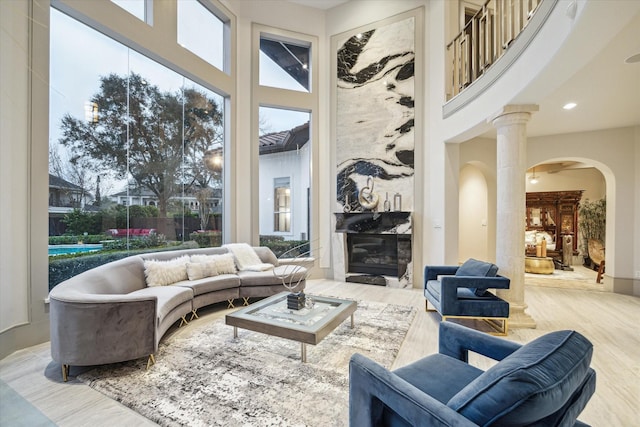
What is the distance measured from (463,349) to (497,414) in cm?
86

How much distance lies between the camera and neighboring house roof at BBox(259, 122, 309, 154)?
19.0 ft

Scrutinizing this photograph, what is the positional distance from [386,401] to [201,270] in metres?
3.27

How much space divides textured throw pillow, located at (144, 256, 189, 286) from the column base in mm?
4132

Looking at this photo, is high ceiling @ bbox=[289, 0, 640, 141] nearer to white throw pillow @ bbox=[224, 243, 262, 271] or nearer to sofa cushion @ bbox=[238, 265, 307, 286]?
sofa cushion @ bbox=[238, 265, 307, 286]

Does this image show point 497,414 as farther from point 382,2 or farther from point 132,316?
point 382,2

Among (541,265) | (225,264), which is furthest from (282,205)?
(541,265)

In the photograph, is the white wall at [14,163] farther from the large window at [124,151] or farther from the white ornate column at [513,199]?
the white ornate column at [513,199]

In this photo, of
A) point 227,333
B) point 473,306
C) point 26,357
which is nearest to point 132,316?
point 227,333

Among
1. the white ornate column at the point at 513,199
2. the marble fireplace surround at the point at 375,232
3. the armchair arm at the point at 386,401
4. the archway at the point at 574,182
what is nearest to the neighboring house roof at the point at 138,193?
the marble fireplace surround at the point at 375,232

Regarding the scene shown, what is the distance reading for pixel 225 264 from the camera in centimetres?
415

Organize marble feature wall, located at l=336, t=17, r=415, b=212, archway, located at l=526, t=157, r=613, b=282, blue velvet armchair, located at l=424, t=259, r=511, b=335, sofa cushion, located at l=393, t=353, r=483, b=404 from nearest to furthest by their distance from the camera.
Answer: sofa cushion, located at l=393, t=353, r=483, b=404, blue velvet armchair, located at l=424, t=259, r=511, b=335, marble feature wall, located at l=336, t=17, r=415, b=212, archway, located at l=526, t=157, r=613, b=282

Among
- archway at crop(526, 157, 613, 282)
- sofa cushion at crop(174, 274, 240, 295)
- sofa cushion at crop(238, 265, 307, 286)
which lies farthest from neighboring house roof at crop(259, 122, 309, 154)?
archway at crop(526, 157, 613, 282)

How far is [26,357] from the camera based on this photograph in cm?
258

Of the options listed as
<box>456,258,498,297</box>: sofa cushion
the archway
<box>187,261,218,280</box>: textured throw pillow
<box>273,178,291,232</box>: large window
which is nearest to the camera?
<box>456,258,498,297</box>: sofa cushion
